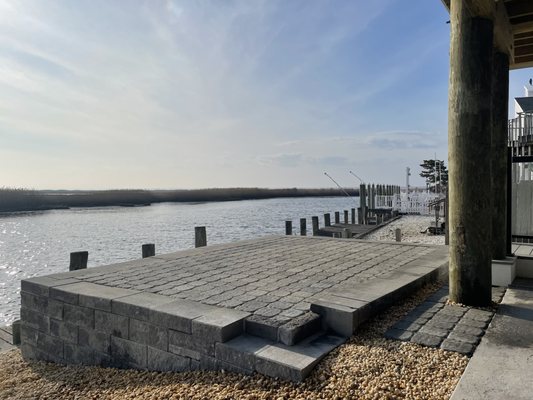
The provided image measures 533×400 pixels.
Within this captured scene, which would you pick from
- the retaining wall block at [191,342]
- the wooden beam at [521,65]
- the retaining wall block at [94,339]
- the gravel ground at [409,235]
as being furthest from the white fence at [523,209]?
the retaining wall block at [94,339]

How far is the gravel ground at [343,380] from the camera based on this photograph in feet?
7.73

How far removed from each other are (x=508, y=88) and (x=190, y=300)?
4533 millimetres

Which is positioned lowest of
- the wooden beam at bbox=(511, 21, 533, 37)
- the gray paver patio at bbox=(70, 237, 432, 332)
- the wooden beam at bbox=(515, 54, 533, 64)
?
the gray paver patio at bbox=(70, 237, 432, 332)

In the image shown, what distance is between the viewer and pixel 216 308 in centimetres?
346

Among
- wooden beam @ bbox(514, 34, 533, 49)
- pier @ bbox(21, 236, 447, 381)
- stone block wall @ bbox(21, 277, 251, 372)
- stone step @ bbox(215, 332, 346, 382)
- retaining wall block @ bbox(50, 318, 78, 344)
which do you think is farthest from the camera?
wooden beam @ bbox(514, 34, 533, 49)

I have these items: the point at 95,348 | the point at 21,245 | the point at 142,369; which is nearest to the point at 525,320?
the point at 142,369

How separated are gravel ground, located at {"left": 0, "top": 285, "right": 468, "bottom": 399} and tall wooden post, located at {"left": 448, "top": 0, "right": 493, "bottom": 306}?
0.77 metres

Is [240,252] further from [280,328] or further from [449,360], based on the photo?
[449,360]

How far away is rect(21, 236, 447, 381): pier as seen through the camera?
296 centimetres

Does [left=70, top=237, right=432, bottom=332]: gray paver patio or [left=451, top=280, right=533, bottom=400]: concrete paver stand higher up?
[left=70, top=237, right=432, bottom=332]: gray paver patio

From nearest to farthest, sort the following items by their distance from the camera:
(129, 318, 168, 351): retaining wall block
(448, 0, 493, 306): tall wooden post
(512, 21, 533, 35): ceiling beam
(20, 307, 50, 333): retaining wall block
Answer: (129, 318, 168, 351): retaining wall block, (448, 0, 493, 306): tall wooden post, (20, 307, 50, 333): retaining wall block, (512, 21, 533, 35): ceiling beam

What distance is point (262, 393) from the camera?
2.48 m

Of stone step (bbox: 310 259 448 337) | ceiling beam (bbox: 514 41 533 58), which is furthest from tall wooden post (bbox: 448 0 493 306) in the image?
ceiling beam (bbox: 514 41 533 58)

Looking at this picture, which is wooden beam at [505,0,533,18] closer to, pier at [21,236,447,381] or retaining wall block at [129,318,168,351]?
pier at [21,236,447,381]
